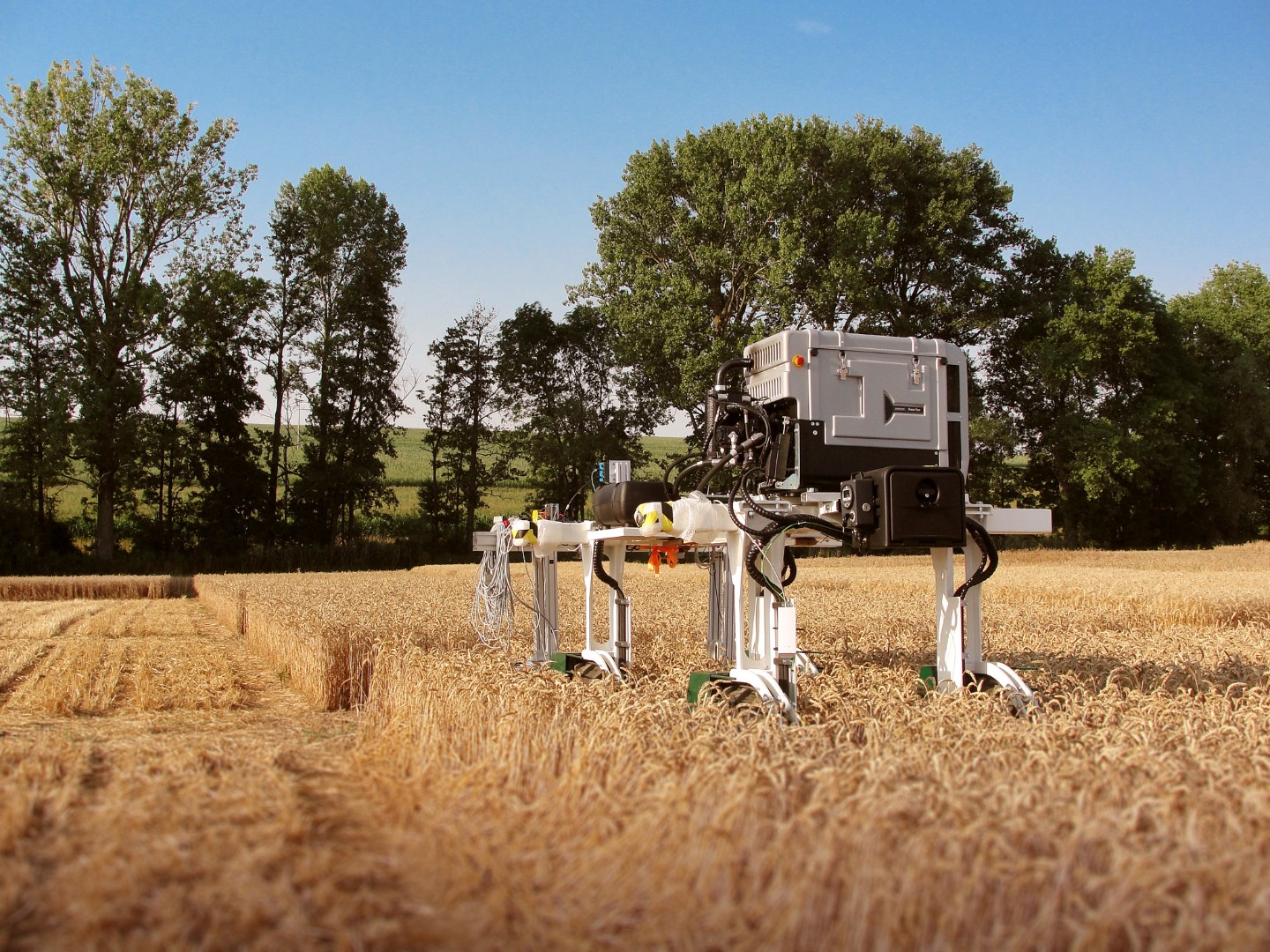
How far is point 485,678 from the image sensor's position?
591cm

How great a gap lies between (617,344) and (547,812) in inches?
1254

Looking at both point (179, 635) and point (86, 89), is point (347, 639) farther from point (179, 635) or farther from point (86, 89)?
point (86, 89)

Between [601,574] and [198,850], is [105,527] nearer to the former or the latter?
[601,574]

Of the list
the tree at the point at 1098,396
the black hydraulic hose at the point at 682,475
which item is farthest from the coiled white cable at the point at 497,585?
the tree at the point at 1098,396

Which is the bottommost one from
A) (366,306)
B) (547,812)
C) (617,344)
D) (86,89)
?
(547,812)

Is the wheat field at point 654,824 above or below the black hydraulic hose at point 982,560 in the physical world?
below

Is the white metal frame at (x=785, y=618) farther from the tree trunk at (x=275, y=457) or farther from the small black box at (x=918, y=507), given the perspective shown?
the tree trunk at (x=275, y=457)

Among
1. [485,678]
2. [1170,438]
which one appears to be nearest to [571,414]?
[1170,438]

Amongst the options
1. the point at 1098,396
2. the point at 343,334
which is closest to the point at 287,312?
the point at 343,334

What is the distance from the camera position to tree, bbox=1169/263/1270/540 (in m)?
42.1

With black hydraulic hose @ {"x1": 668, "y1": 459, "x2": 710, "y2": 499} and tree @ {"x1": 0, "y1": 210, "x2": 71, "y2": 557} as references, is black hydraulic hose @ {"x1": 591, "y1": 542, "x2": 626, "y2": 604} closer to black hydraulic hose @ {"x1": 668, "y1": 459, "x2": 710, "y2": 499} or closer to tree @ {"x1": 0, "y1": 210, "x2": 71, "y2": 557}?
black hydraulic hose @ {"x1": 668, "y1": 459, "x2": 710, "y2": 499}

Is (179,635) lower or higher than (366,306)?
lower

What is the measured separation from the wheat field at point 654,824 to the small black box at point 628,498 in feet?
3.76

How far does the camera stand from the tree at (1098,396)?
36281 mm
